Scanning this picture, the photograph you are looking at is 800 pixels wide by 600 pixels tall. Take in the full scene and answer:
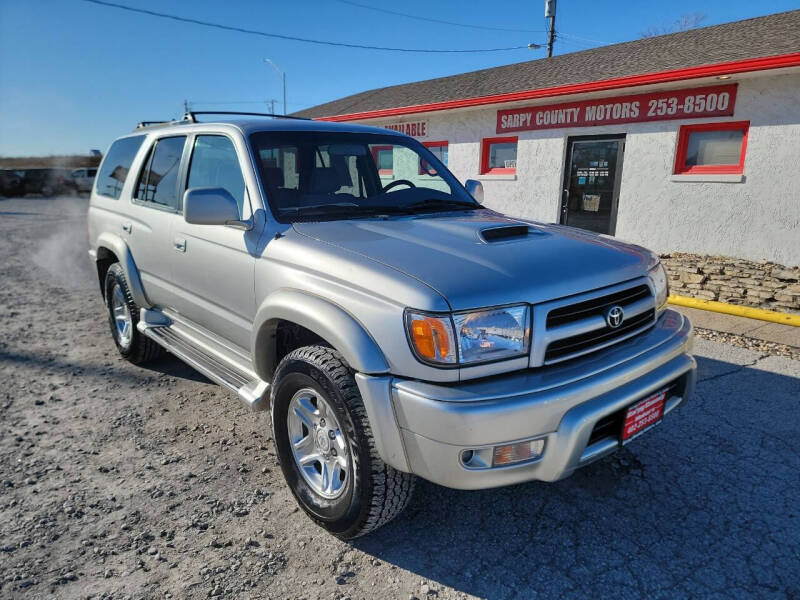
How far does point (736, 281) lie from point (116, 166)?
7661mm

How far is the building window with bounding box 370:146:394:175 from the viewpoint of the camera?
383 cm

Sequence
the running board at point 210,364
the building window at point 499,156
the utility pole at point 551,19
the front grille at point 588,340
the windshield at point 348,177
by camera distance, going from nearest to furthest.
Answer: the front grille at point 588,340 → the running board at point 210,364 → the windshield at point 348,177 → the building window at point 499,156 → the utility pole at point 551,19

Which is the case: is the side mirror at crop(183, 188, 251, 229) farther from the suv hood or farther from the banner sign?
the banner sign

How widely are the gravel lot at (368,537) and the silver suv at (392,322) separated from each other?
0.31 metres

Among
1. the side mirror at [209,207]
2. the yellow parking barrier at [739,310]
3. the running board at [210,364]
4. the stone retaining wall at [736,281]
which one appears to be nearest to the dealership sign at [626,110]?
the stone retaining wall at [736,281]

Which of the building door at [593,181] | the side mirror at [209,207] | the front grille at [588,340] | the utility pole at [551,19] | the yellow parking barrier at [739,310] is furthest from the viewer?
the utility pole at [551,19]

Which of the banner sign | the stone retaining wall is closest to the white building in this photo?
the stone retaining wall

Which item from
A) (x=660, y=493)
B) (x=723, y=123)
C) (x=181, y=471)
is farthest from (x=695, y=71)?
(x=181, y=471)

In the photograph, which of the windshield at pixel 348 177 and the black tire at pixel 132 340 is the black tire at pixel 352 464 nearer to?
the windshield at pixel 348 177

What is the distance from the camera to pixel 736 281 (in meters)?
7.34

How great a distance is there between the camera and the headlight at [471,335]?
2.08 m

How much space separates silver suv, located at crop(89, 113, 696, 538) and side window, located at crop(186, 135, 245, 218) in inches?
0.6

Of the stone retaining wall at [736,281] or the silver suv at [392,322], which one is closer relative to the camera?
the silver suv at [392,322]

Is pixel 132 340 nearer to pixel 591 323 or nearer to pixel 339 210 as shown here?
pixel 339 210
